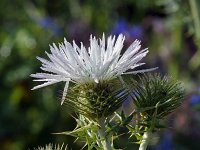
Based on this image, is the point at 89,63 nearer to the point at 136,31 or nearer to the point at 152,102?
the point at 152,102

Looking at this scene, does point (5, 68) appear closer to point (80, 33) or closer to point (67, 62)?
point (80, 33)

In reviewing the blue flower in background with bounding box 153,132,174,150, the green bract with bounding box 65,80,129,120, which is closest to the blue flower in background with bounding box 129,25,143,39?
the blue flower in background with bounding box 153,132,174,150

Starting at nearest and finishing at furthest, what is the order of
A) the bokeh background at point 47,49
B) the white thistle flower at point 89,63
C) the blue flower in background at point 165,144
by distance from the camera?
the white thistle flower at point 89,63 → the blue flower in background at point 165,144 → the bokeh background at point 47,49

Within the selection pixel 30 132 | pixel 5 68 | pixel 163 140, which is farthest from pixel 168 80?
pixel 5 68

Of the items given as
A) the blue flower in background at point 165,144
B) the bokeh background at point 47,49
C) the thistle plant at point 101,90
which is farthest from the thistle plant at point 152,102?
the blue flower in background at point 165,144

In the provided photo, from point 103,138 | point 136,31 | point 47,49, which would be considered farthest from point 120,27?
point 103,138

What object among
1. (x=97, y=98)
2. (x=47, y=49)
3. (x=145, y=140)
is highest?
(x=47, y=49)

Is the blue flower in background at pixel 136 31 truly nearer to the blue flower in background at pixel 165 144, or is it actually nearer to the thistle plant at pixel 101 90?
the blue flower in background at pixel 165 144
